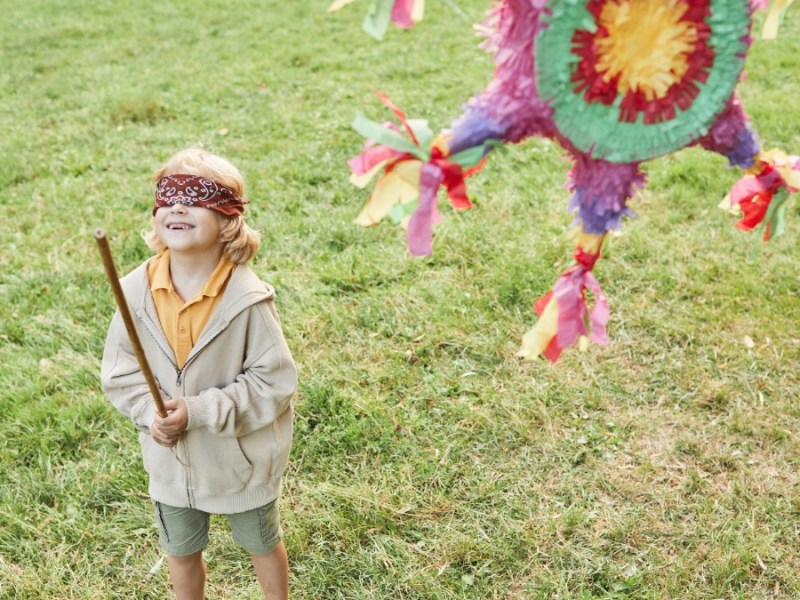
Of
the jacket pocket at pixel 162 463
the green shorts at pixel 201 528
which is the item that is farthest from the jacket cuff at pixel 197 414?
the green shorts at pixel 201 528

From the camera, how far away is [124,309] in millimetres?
1179

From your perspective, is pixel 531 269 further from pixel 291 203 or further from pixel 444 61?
pixel 444 61

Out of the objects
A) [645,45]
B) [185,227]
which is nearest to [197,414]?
[185,227]

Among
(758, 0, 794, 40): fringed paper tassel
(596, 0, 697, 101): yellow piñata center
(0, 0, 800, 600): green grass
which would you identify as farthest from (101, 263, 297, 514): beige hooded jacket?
(758, 0, 794, 40): fringed paper tassel

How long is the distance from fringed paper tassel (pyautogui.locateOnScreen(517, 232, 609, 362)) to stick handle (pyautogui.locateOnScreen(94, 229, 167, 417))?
0.59 meters

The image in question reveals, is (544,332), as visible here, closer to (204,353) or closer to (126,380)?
(204,353)

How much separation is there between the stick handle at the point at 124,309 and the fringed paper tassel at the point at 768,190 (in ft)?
2.98

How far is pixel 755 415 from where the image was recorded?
2.44 m

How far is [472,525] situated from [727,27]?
59.9 inches

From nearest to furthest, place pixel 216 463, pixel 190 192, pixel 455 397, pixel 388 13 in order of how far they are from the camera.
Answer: pixel 388 13 < pixel 190 192 < pixel 216 463 < pixel 455 397

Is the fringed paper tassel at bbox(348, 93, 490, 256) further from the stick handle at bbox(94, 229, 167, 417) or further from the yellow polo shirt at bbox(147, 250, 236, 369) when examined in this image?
the yellow polo shirt at bbox(147, 250, 236, 369)

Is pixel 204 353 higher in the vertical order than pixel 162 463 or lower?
higher

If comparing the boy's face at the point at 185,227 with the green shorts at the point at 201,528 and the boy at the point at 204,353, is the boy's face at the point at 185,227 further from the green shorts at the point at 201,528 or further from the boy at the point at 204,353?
the green shorts at the point at 201,528

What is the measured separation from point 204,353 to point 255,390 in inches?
4.8
